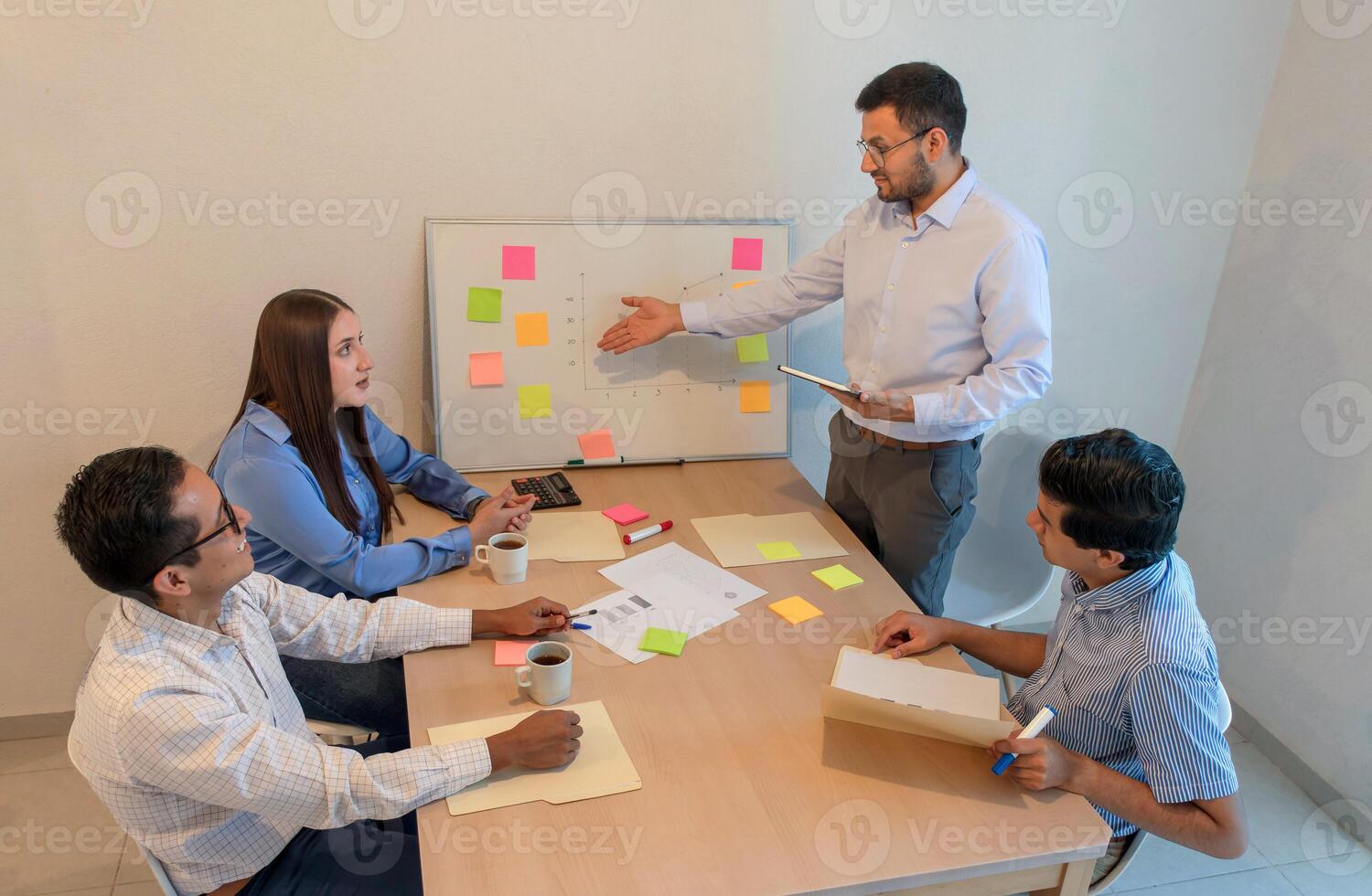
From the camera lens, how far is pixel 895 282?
2.27 meters

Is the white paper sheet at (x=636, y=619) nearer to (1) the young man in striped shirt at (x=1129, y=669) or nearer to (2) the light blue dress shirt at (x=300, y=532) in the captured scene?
(2) the light blue dress shirt at (x=300, y=532)

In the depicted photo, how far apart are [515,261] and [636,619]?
1087 millimetres

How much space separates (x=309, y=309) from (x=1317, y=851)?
2.75 meters

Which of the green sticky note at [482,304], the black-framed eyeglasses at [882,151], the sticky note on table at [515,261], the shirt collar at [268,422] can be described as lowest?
the shirt collar at [268,422]

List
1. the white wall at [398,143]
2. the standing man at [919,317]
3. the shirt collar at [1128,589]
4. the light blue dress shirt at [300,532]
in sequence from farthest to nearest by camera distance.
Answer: the white wall at [398,143] → the standing man at [919,317] → the light blue dress shirt at [300,532] → the shirt collar at [1128,589]

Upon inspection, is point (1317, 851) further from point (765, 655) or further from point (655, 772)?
point (655, 772)

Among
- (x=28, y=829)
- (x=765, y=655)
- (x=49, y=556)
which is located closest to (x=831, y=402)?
(x=765, y=655)

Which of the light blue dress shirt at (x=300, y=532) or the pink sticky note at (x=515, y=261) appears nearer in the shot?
the light blue dress shirt at (x=300, y=532)

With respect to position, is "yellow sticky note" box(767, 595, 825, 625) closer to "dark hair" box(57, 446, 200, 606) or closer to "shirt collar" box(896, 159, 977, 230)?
"shirt collar" box(896, 159, 977, 230)

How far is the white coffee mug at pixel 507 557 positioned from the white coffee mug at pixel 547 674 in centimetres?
35

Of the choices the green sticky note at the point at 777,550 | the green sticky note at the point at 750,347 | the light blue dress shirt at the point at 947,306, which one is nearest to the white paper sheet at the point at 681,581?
the green sticky note at the point at 777,550

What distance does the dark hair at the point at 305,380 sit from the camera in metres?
2.01

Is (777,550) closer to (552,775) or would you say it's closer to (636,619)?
(636,619)

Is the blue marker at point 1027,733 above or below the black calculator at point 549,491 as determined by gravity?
above
